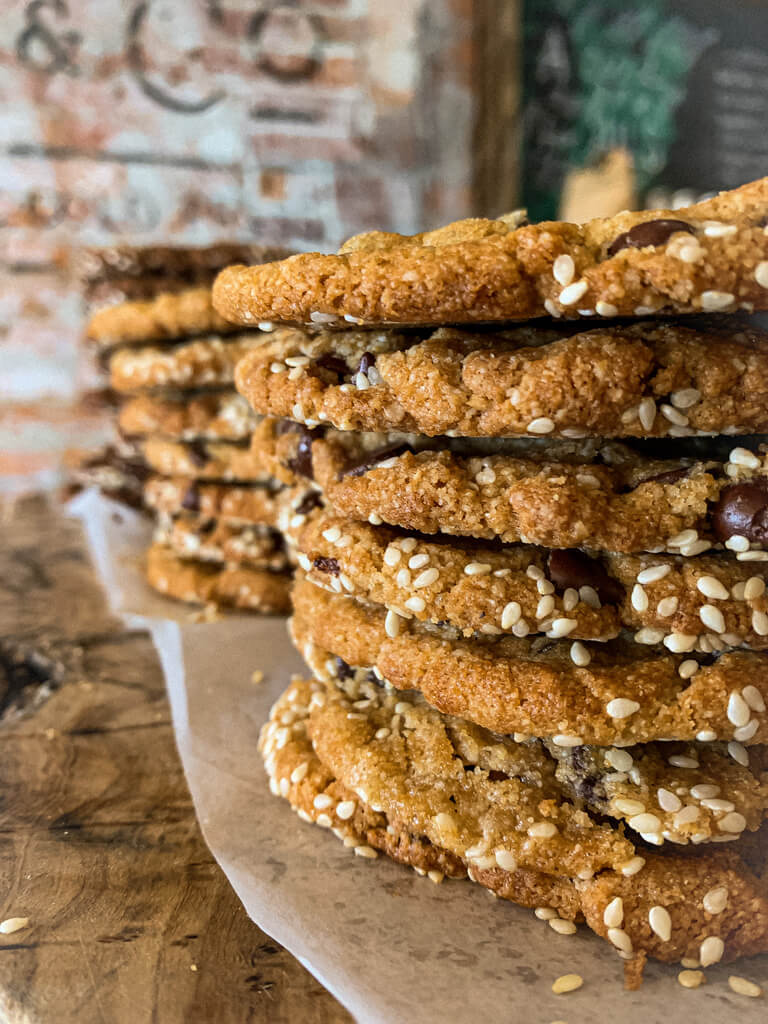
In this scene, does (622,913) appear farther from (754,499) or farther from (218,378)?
(218,378)

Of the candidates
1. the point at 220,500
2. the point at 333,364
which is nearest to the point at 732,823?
the point at 333,364

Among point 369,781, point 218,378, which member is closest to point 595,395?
point 369,781

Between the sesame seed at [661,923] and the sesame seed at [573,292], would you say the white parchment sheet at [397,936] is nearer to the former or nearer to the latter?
the sesame seed at [661,923]

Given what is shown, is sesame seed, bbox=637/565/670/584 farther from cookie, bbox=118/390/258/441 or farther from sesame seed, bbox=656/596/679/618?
cookie, bbox=118/390/258/441

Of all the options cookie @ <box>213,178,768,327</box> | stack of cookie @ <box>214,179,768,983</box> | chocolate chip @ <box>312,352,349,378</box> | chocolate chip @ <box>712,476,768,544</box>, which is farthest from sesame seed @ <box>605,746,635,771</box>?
chocolate chip @ <box>312,352,349,378</box>

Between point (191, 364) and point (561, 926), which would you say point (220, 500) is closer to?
point (191, 364)

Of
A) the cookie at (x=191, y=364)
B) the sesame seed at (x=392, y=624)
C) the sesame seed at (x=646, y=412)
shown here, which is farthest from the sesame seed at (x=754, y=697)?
the cookie at (x=191, y=364)
